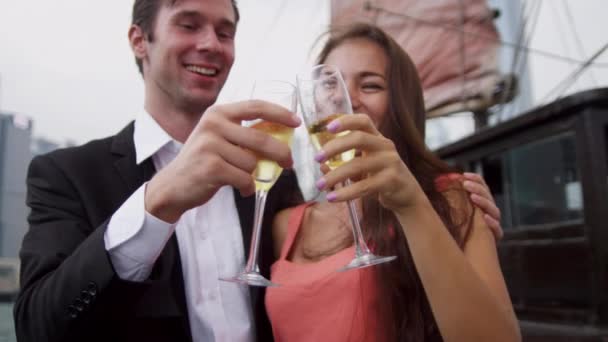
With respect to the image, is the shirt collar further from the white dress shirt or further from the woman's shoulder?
the woman's shoulder

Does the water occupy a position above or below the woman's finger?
below

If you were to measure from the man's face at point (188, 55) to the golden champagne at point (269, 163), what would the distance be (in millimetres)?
708

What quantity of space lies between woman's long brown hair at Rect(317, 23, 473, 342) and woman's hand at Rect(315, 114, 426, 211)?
432 mm

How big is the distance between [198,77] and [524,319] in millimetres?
4949

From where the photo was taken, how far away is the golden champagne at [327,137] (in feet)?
3.67

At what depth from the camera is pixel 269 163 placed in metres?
1.08

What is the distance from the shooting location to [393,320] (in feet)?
4.92

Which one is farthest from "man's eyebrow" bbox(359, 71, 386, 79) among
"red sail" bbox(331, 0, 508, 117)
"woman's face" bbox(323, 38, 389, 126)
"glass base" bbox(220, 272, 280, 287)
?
"red sail" bbox(331, 0, 508, 117)

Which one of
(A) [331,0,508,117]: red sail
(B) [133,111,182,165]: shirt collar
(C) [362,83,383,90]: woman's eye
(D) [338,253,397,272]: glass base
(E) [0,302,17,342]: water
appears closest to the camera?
(D) [338,253,397,272]: glass base

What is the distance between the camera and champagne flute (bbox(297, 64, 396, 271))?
1130 millimetres

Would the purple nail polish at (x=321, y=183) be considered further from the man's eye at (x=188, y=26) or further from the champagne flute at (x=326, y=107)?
the man's eye at (x=188, y=26)

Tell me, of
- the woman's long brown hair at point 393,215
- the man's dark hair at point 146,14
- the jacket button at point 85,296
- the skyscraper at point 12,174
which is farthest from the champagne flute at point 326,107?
the skyscraper at point 12,174

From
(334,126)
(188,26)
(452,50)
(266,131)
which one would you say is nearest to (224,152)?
(266,131)

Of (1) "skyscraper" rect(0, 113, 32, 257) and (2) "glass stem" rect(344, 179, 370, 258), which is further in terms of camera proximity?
(1) "skyscraper" rect(0, 113, 32, 257)
